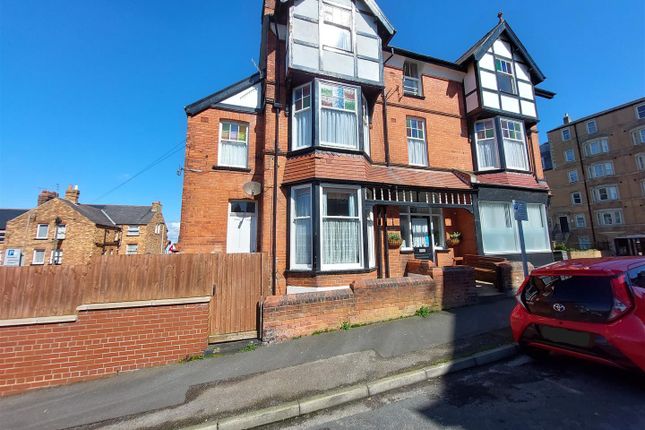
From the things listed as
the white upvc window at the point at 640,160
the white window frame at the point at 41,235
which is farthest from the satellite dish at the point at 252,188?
the white upvc window at the point at 640,160

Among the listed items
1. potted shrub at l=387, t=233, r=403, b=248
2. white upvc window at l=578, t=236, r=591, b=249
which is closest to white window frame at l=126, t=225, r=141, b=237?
potted shrub at l=387, t=233, r=403, b=248

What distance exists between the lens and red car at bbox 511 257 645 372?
3.49 meters

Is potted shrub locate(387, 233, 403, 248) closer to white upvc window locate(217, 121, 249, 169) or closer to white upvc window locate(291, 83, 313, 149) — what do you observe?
white upvc window locate(291, 83, 313, 149)

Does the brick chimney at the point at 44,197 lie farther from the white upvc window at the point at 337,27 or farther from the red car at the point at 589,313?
the red car at the point at 589,313

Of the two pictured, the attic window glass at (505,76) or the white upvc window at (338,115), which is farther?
the attic window glass at (505,76)

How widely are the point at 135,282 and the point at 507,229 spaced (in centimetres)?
1318

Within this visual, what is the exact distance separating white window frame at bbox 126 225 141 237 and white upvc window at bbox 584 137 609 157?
58.0 meters

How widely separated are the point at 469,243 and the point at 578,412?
853 centimetres

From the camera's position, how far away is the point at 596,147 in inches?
1284

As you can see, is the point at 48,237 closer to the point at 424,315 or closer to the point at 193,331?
the point at 193,331

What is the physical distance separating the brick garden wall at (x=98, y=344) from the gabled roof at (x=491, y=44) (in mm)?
15298

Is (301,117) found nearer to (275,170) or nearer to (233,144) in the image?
(275,170)

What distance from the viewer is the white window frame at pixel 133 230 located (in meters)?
35.3

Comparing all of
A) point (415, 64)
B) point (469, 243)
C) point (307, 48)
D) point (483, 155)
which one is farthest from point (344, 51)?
point (469, 243)
